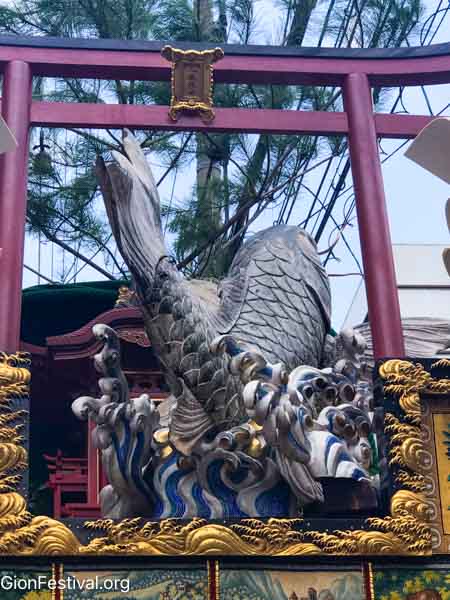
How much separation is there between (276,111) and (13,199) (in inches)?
66.8

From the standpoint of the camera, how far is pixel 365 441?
5.68m

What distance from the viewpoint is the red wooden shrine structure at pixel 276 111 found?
22.6 feet

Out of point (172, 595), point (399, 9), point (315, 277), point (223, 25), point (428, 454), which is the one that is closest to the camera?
point (172, 595)

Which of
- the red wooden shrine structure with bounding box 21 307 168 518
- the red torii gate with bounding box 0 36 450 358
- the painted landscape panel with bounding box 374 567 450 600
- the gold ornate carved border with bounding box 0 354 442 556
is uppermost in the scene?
the red torii gate with bounding box 0 36 450 358

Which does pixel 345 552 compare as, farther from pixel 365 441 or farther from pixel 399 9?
pixel 399 9

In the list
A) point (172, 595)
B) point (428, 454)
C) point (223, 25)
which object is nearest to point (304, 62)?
point (223, 25)

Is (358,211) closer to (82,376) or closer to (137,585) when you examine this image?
(82,376)

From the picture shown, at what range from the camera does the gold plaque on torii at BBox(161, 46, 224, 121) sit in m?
7.34

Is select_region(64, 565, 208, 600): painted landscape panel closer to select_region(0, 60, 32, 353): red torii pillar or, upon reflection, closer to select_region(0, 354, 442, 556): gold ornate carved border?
select_region(0, 354, 442, 556): gold ornate carved border

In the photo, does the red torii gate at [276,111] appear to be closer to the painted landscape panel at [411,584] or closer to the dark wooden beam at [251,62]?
the dark wooden beam at [251,62]

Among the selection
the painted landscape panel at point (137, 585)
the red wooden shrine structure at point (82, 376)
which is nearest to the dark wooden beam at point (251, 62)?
the red wooden shrine structure at point (82, 376)

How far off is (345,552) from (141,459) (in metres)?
1.00

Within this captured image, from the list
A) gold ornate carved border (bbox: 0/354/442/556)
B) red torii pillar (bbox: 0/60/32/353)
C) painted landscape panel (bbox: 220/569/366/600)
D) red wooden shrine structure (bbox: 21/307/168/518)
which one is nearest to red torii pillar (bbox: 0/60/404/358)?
red torii pillar (bbox: 0/60/32/353)

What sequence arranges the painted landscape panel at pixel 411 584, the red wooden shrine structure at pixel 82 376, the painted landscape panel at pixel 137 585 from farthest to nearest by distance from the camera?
1. the red wooden shrine structure at pixel 82 376
2. the painted landscape panel at pixel 411 584
3. the painted landscape panel at pixel 137 585
